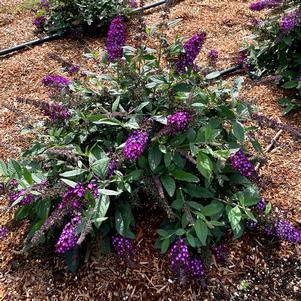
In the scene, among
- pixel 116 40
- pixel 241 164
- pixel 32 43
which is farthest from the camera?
pixel 32 43

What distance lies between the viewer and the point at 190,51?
2348mm

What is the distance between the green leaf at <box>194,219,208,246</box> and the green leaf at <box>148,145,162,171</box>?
0.39 metres

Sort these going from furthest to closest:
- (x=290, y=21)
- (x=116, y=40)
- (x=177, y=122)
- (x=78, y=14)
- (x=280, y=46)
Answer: (x=78, y=14) → (x=280, y=46) → (x=290, y=21) → (x=116, y=40) → (x=177, y=122)

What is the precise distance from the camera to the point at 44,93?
12.8 feet

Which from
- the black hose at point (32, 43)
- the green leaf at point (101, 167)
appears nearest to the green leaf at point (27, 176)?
the green leaf at point (101, 167)

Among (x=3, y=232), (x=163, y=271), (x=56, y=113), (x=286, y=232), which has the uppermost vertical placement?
(x=56, y=113)

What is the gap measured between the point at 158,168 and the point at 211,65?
85 cm

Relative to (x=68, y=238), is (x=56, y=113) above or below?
above

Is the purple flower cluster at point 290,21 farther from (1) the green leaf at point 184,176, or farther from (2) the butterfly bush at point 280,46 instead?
(1) the green leaf at point 184,176

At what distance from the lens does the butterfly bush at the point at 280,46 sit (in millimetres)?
3479

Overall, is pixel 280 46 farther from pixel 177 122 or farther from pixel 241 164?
pixel 177 122

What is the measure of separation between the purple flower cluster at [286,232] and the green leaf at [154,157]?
32.2 inches

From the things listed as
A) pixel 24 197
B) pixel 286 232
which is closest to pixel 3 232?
pixel 24 197

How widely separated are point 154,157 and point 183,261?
588mm
